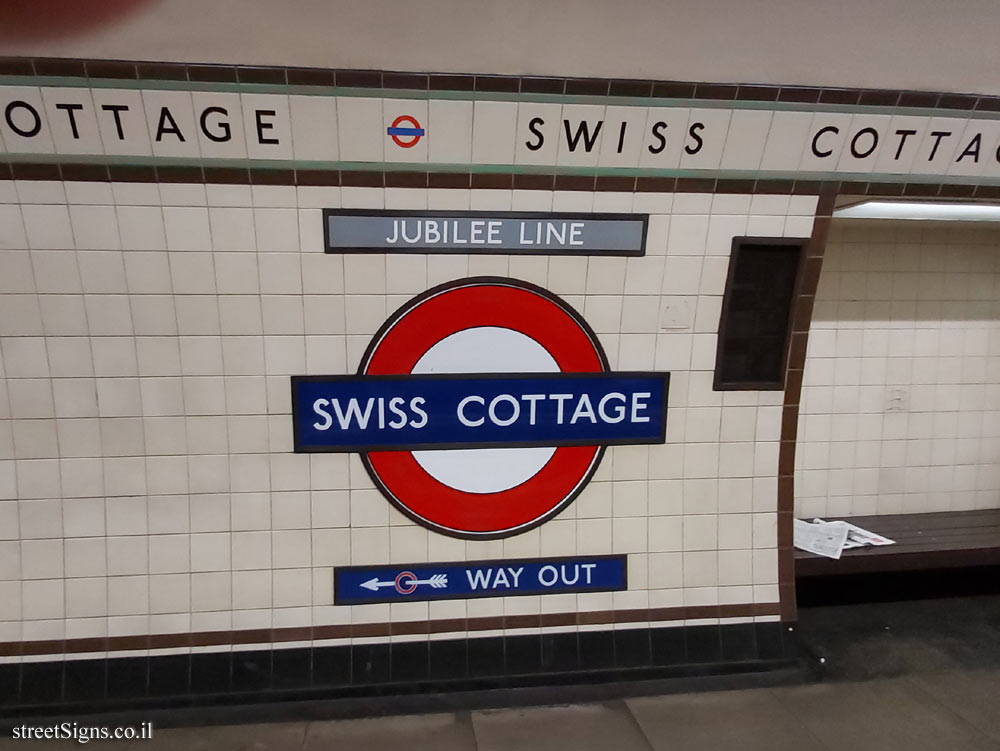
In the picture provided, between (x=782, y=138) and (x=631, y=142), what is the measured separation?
55 centimetres

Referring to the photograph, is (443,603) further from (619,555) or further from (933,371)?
(933,371)

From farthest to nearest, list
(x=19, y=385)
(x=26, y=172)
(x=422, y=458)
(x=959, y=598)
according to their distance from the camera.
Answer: (x=959, y=598)
(x=422, y=458)
(x=19, y=385)
(x=26, y=172)

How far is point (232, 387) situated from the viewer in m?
2.05

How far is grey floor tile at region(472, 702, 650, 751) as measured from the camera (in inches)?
76.5

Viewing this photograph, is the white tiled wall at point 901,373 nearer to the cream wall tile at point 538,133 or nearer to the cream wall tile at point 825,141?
the cream wall tile at point 825,141

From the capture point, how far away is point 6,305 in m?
1.93

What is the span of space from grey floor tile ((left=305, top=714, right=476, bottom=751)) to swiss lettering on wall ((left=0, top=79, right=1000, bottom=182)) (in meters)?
1.92

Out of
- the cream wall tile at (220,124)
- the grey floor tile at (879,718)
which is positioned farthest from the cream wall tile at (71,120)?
the grey floor tile at (879,718)

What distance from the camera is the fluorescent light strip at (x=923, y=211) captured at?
2330 millimetres

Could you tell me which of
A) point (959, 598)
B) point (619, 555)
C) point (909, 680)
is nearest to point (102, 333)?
point (619, 555)

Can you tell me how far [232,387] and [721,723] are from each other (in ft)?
6.87

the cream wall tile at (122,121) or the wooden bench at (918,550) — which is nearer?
the cream wall tile at (122,121)

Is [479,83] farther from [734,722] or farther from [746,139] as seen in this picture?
[734,722]

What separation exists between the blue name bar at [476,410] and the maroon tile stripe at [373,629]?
676mm
